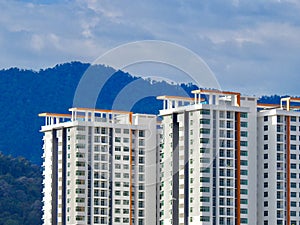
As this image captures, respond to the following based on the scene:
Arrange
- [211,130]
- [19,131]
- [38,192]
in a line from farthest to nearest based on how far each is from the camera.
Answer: [19,131], [38,192], [211,130]

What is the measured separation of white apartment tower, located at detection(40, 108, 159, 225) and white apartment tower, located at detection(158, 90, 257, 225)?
322 centimetres

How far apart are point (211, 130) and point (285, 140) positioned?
2144 millimetres

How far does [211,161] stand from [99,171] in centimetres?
502

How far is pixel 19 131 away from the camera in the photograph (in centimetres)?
6328

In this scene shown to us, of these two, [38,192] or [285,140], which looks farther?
[38,192]

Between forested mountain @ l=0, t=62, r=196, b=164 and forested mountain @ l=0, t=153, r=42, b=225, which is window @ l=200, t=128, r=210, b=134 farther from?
forested mountain @ l=0, t=62, r=196, b=164

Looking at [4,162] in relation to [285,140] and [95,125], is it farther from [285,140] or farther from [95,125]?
[285,140]

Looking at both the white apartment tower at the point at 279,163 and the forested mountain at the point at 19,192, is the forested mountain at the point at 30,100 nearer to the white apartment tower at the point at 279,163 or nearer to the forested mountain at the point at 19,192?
the forested mountain at the point at 19,192

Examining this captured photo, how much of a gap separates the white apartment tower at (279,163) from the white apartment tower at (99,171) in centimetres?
453

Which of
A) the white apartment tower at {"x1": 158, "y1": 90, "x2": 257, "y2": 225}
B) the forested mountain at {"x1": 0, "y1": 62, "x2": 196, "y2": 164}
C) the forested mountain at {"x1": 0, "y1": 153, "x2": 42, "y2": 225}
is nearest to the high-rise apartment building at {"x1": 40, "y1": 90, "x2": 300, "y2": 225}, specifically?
the white apartment tower at {"x1": 158, "y1": 90, "x2": 257, "y2": 225}

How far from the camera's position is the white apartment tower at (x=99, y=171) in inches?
1257

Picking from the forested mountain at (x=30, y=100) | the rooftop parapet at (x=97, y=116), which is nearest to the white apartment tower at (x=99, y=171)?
the rooftop parapet at (x=97, y=116)

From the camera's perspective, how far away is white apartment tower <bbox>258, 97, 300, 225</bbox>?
28.9 metres

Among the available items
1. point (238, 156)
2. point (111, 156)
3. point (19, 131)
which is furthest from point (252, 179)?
point (19, 131)
